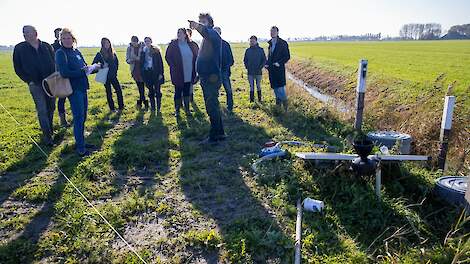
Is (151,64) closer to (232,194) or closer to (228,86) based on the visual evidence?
(228,86)

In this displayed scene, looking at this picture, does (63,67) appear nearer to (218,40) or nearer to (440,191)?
(218,40)

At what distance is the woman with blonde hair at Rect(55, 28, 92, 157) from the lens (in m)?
5.66

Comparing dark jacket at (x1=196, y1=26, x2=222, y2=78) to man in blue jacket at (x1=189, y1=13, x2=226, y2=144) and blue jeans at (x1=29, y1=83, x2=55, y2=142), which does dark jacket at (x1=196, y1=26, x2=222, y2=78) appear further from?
blue jeans at (x1=29, y1=83, x2=55, y2=142)

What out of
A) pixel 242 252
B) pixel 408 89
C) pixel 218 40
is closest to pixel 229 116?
pixel 218 40

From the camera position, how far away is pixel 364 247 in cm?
337

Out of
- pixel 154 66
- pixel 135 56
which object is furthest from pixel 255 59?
pixel 135 56

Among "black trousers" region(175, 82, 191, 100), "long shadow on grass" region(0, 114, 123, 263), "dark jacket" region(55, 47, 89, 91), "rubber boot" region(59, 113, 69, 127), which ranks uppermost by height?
"dark jacket" region(55, 47, 89, 91)

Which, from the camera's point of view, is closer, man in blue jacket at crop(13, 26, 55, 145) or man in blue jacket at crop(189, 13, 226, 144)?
man in blue jacket at crop(189, 13, 226, 144)

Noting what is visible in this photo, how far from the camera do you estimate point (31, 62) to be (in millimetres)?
6254

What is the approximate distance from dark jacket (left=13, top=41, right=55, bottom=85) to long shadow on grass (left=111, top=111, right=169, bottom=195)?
1.83 meters

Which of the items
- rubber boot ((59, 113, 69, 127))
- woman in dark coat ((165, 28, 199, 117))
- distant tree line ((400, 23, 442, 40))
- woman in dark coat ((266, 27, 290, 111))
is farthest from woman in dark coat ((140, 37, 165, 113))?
distant tree line ((400, 23, 442, 40))

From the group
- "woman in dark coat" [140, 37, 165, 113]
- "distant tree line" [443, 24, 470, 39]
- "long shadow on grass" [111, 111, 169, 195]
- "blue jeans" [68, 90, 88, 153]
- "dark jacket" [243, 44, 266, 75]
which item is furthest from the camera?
"distant tree line" [443, 24, 470, 39]

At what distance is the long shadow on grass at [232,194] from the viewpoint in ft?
11.2

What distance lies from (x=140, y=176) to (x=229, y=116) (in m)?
3.96
